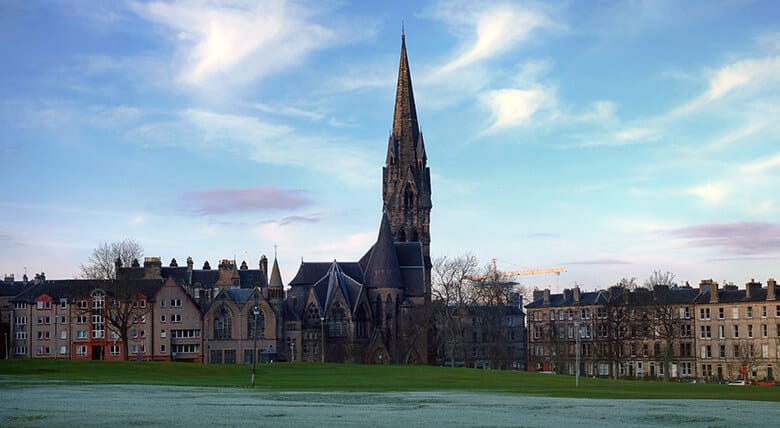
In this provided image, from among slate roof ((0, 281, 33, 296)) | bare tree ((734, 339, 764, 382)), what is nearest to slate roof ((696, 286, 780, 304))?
bare tree ((734, 339, 764, 382))

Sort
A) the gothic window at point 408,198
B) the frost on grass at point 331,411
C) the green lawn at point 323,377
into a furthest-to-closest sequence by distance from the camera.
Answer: the gothic window at point 408,198, the green lawn at point 323,377, the frost on grass at point 331,411

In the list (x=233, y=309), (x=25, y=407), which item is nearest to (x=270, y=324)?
(x=233, y=309)

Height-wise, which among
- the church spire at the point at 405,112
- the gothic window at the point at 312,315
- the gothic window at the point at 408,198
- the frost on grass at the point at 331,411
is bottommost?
the frost on grass at the point at 331,411

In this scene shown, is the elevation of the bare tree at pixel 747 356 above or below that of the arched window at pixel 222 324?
below

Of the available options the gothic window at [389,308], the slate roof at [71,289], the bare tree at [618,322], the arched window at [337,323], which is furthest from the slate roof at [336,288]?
the bare tree at [618,322]

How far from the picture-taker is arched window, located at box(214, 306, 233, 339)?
154000 millimetres

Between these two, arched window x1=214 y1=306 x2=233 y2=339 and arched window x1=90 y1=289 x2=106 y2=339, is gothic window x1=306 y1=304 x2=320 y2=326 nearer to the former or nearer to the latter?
arched window x1=214 y1=306 x2=233 y2=339

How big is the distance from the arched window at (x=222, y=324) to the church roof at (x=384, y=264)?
2432cm

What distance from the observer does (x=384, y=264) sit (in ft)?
542

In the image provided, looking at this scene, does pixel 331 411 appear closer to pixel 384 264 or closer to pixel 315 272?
pixel 384 264

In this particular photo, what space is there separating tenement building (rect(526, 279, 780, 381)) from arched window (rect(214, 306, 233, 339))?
49.2 m

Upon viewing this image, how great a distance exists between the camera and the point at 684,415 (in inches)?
1735

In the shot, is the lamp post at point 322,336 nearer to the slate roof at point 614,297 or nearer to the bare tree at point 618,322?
the bare tree at point 618,322

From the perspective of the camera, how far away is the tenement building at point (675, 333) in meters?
148
